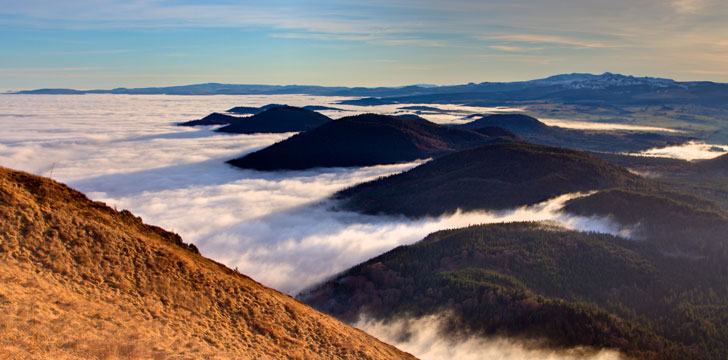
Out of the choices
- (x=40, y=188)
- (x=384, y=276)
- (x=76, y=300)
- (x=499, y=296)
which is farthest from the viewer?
(x=384, y=276)

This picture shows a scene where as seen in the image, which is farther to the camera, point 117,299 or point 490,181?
point 490,181

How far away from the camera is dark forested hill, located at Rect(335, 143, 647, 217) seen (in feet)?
366

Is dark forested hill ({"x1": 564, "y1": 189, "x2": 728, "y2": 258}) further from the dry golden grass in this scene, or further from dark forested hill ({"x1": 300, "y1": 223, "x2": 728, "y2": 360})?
the dry golden grass

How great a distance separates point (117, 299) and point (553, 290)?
55690 mm

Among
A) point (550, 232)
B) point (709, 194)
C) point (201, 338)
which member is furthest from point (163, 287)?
point (709, 194)

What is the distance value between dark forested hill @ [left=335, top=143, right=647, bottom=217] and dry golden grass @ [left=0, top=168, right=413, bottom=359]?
290 ft

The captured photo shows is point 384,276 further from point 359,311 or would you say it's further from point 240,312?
point 240,312

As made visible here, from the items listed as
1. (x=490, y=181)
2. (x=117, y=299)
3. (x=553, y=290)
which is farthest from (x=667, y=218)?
(x=117, y=299)

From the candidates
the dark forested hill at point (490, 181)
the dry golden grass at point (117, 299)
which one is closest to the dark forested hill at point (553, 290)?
the dark forested hill at point (490, 181)

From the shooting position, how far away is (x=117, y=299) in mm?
21797

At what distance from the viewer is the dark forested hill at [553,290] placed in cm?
4878

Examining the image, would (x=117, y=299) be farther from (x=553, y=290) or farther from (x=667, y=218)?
(x=667, y=218)

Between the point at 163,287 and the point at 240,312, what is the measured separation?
4316 mm

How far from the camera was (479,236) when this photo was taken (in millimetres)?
77312
